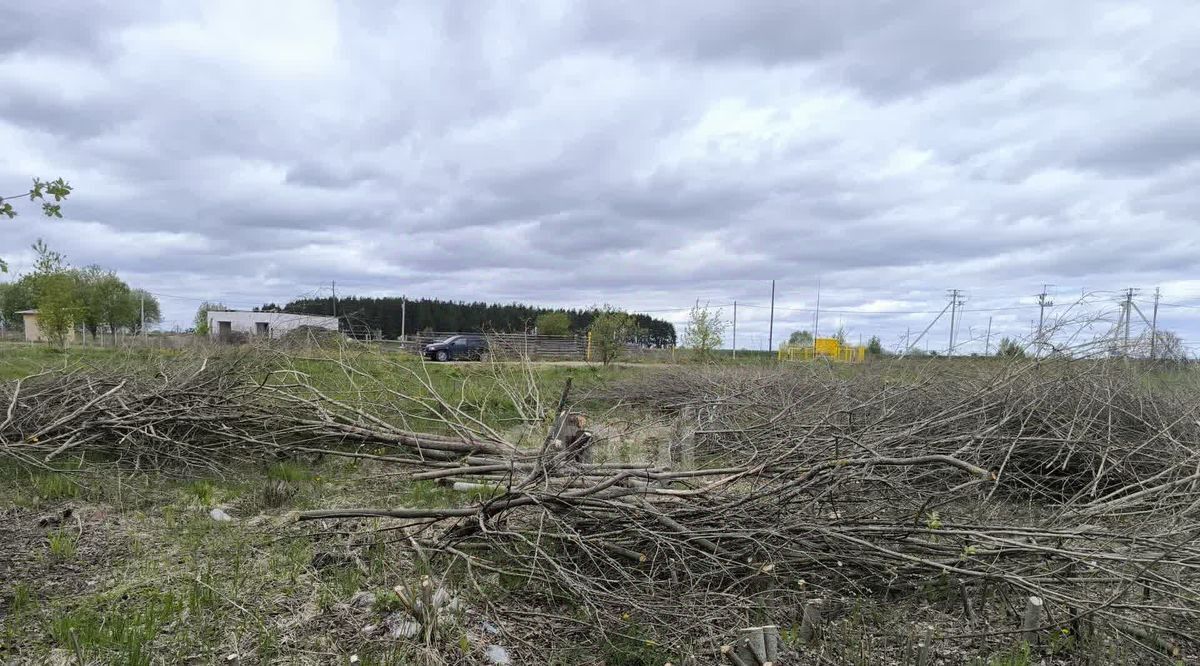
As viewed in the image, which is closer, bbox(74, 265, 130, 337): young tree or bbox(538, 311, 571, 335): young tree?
bbox(74, 265, 130, 337): young tree

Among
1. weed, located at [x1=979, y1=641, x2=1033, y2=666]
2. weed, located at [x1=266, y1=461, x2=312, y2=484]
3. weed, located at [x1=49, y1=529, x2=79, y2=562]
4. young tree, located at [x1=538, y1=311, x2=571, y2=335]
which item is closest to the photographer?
weed, located at [x1=979, y1=641, x2=1033, y2=666]

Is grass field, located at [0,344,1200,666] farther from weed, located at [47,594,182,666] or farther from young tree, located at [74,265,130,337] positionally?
young tree, located at [74,265,130,337]

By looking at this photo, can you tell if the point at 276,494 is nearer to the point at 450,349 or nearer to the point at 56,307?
the point at 450,349

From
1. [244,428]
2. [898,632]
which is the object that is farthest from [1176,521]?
[244,428]

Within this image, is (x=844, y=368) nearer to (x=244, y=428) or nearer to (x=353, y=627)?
(x=244, y=428)

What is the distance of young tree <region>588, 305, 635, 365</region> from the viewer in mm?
25734

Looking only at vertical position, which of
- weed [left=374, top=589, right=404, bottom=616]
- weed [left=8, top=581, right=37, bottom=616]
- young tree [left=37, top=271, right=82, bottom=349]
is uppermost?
young tree [left=37, top=271, right=82, bottom=349]

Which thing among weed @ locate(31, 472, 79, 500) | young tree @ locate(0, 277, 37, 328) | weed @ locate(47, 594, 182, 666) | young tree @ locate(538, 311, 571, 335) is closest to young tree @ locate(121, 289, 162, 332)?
young tree @ locate(0, 277, 37, 328)

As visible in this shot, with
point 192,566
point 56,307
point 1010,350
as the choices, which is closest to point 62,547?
point 192,566

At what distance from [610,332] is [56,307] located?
2068 cm

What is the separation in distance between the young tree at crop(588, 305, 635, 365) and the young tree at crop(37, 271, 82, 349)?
1964cm

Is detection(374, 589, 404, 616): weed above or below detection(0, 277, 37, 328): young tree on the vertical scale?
below

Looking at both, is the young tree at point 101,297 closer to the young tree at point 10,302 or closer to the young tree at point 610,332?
the young tree at point 10,302

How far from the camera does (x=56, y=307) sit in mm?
24250
